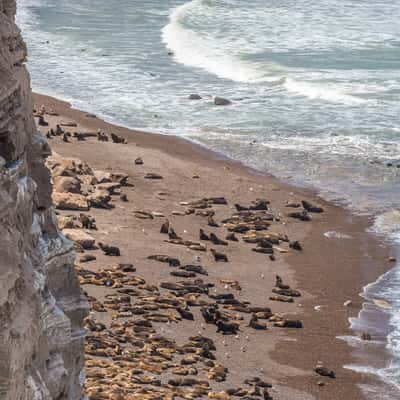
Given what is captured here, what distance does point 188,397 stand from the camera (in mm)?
19312

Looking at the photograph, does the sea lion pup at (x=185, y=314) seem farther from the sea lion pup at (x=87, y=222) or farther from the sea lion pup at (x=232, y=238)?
the sea lion pup at (x=232, y=238)

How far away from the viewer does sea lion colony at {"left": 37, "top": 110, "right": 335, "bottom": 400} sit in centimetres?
1989

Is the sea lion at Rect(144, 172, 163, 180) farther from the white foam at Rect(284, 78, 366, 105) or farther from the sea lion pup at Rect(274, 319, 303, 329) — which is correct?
the white foam at Rect(284, 78, 366, 105)

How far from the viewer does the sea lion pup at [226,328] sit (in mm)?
23328

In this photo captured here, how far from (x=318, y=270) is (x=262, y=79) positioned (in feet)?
94.4

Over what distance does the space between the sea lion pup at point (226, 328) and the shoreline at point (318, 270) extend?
0.82 m

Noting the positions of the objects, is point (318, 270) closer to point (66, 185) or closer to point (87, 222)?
point (87, 222)

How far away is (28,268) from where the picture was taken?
324 inches

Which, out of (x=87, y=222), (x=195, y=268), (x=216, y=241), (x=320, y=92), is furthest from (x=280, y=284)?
(x=320, y=92)

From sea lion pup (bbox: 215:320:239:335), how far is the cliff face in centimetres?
1263

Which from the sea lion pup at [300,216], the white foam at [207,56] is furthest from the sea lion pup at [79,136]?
the white foam at [207,56]

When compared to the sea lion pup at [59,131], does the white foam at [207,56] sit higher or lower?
lower

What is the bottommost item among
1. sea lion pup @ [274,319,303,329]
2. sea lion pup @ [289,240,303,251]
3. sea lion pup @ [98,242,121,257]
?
sea lion pup @ [289,240,303,251]

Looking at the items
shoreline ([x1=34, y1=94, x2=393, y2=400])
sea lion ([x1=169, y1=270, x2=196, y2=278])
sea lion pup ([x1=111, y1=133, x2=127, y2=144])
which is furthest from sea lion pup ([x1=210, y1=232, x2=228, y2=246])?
sea lion pup ([x1=111, y1=133, x2=127, y2=144])
